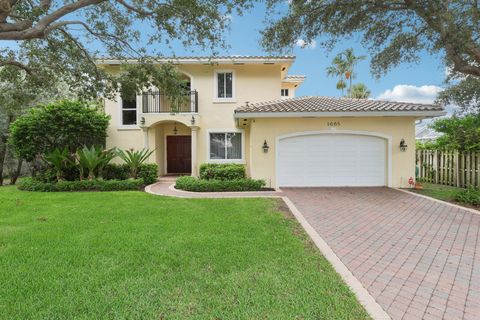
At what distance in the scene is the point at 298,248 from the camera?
510cm

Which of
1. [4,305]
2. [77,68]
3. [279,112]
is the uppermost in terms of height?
[77,68]

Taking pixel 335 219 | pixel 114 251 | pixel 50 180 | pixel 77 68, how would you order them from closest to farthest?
1. pixel 114 251
2. pixel 335 219
3. pixel 77 68
4. pixel 50 180

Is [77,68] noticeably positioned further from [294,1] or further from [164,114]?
[294,1]

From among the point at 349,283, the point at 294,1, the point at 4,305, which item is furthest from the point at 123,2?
the point at 349,283

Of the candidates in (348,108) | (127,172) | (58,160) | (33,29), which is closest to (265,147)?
(348,108)

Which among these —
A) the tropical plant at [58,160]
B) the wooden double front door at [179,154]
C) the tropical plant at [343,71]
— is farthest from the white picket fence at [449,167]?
the tropical plant at [343,71]

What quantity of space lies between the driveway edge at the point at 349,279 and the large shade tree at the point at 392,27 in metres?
7.17

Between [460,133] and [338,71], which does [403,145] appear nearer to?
[460,133]

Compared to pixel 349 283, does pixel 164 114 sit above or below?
above

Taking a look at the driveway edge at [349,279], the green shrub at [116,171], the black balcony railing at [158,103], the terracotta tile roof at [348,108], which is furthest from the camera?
the black balcony railing at [158,103]

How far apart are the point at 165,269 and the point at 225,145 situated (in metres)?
12.7

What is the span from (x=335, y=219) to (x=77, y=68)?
9915mm

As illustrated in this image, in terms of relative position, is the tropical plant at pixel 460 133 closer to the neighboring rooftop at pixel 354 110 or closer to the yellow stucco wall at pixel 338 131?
the neighboring rooftop at pixel 354 110

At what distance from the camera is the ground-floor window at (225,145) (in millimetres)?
16516
